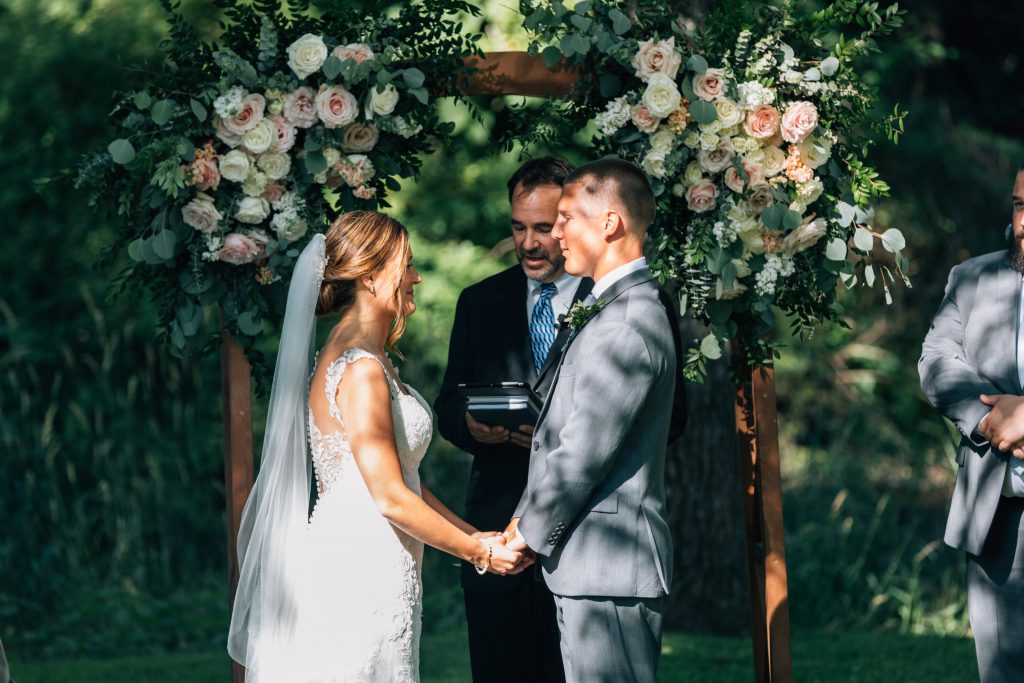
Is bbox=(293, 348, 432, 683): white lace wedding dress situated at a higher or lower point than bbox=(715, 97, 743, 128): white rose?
lower

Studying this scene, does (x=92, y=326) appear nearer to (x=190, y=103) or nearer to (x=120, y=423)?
(x=120, y=423)

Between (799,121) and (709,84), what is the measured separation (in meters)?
0.34

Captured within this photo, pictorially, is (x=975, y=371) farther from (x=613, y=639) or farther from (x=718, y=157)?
(x=613, y=639)

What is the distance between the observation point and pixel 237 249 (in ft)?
14.6

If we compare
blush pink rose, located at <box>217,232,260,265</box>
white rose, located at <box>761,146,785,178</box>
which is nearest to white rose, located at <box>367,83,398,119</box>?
blush pink rose, located at <box>217,232,260,265</box>

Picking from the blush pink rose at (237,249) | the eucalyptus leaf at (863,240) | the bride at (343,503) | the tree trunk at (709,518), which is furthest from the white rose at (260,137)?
the tree trunk at (709,518)

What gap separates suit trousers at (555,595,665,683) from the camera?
3605 mm

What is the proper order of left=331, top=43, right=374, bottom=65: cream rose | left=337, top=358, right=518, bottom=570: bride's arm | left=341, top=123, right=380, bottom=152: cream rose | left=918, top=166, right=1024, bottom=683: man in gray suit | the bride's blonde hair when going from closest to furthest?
left=337, top=358, right=518, bottom=570: bride's arm < the bride's blonde hair < left=918, top=166, right=1024, bottom=683: man in gray suit < left=331, top=43, right=374, bottom=65: cream rose < left=341, top=123, right=380, bottom=152: cream rose

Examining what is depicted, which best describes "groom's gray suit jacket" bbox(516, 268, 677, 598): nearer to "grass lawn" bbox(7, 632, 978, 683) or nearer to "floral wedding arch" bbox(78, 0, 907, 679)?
"floral wedding arch" bbox(78, 0, 907, 679)

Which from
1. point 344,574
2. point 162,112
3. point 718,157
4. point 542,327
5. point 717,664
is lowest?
point 717,664

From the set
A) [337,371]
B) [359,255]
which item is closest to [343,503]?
[337,371]

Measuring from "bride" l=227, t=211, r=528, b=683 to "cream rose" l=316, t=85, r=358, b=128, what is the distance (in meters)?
0.66

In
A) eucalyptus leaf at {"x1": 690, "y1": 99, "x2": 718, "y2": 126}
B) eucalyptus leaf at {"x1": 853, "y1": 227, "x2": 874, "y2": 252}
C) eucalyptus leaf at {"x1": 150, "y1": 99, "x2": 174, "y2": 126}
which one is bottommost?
eucalyptus leaf at {"x1": 853, "y1": 227, "x2": 874, "y2": 252}

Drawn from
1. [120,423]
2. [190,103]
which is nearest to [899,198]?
[120,423]
